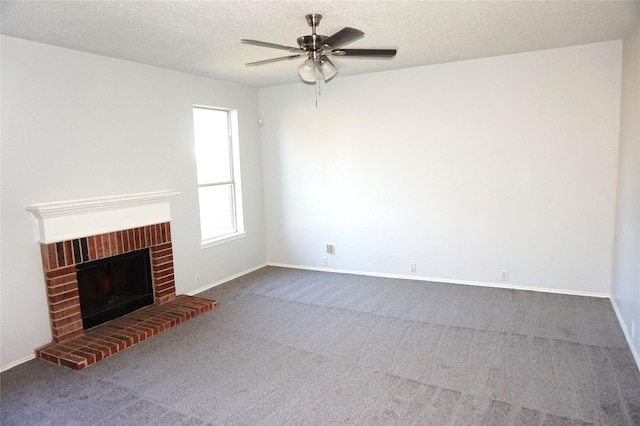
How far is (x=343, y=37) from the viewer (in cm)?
263

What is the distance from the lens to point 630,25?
348 centimetres

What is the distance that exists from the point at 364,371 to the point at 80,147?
3.17 meters

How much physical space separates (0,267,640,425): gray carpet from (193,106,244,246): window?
1.45m

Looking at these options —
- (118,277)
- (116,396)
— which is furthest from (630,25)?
(118,277)

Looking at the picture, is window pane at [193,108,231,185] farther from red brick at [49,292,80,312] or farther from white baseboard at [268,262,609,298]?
red brick at [49,292,80,312]

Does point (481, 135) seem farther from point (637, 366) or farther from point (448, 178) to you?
point (637, 366)

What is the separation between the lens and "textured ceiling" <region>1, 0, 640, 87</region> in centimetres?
279

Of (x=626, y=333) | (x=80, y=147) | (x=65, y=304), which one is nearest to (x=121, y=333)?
(x=65, y=304)

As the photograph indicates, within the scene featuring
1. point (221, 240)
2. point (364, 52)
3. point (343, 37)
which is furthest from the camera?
point (221, 240)

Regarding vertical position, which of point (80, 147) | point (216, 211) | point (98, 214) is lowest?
point (216, 211)

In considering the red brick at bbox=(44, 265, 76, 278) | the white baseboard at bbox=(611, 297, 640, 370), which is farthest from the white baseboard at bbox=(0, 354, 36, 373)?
the white baseboard at bbox=(611, 297, 640, 370)

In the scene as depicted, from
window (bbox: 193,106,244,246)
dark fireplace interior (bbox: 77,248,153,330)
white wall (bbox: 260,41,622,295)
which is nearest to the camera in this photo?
dark fireplace interior (bbox: 77,248,153,330)

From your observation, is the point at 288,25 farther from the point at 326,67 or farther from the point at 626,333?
the point at 626,333

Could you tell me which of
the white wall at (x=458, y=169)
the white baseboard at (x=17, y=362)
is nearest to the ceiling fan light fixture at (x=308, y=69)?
the white wall at (x=458, y=169)
